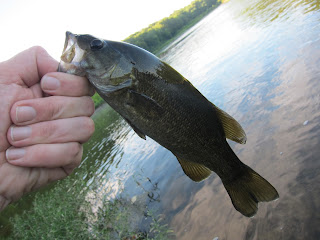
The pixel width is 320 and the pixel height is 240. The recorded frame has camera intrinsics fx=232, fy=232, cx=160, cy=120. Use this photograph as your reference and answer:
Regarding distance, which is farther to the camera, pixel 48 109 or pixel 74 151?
pixel 74 151

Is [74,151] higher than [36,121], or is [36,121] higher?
[36,121]

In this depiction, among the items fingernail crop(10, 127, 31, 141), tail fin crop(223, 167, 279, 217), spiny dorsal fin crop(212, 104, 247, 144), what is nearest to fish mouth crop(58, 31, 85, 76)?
fingernail crop(10, 127, 31, 141)

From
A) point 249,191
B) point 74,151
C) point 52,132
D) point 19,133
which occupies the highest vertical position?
point 19,133

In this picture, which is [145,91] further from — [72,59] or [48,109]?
[48,109]

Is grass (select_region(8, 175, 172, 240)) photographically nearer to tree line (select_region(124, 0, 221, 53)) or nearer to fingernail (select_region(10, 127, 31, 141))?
fingernail (select_region(10, 127, 31, 141))

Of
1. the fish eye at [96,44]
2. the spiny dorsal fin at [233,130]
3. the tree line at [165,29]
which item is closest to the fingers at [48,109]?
the fish eye at [96,44]

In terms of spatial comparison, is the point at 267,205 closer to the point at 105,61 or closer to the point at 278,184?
the point at 278,184

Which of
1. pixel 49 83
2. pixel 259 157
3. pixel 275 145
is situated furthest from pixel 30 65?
pixel 275 145

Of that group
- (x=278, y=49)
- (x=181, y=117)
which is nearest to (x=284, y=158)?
(x=181, y=117)
